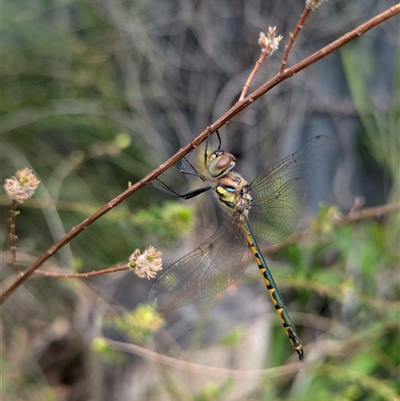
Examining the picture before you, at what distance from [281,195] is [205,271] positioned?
272 millimetres

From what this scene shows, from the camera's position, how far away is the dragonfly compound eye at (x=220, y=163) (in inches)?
34.5

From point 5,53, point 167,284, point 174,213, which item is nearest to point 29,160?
point 5,53

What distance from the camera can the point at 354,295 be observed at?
1.25m

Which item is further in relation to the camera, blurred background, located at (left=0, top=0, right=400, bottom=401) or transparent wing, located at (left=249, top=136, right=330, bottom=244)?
blurred background, located at (left=0, top=0, right=400, bottom=401)

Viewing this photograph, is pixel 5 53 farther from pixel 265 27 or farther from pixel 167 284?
pixel 167 284

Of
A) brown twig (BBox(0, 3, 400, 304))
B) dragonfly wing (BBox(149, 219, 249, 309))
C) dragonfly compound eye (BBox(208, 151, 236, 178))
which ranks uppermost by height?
dragonfly compound eye (BBox(208, 151, 236, 178))

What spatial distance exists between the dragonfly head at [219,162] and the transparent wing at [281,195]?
0.16 m

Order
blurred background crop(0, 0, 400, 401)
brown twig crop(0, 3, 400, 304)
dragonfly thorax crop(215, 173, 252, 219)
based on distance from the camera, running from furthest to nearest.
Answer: blurred background crop(0, 0, 400, 401) → dragonfly thorax crop(215, 173, 252, 219) → brown twig crop(0, 3, 400, 304)

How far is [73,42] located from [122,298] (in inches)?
41.8

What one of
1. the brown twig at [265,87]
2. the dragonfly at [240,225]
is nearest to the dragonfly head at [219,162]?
the dragonfly at [240,225]

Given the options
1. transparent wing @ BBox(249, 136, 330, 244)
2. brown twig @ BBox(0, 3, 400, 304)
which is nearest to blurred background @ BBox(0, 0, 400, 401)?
transparent wing @ BBox(249, 136, 330, 244)

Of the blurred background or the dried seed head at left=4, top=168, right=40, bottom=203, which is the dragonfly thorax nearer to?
the blurred background

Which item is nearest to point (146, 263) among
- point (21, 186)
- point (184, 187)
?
point (21, 186)

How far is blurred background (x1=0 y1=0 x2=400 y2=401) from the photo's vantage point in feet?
4.79
